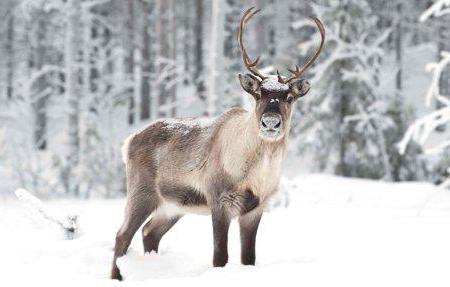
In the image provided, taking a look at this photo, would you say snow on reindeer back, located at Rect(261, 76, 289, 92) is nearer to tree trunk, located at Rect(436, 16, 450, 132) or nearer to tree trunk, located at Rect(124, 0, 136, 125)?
tree trunk, located at Rect(124, 0, 136, 125)

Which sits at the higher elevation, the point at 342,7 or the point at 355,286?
the point at 342,7

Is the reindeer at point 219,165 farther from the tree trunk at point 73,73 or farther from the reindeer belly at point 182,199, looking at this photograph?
the tree trunk at point 73,73

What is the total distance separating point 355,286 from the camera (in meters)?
3.97

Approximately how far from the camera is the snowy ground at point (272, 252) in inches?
168

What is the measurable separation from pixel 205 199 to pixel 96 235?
7.37ft

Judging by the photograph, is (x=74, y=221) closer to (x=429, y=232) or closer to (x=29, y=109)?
(x=429, y=232)

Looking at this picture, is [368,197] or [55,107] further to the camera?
[55,107]

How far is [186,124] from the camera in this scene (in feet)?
19.3

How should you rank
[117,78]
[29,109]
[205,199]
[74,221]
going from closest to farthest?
[205,199], [74,221], [29,109], [117,78]

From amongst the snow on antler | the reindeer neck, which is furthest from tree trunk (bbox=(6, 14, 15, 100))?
the snow on antler

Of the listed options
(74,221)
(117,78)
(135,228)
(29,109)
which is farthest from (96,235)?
(117,78)

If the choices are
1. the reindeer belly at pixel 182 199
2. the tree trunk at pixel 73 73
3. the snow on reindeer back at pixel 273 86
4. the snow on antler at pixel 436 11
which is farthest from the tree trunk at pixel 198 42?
the snow on antler at pixel 436 11

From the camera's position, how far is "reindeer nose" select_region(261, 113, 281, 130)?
15.2ft

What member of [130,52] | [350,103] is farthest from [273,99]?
[130,52]
